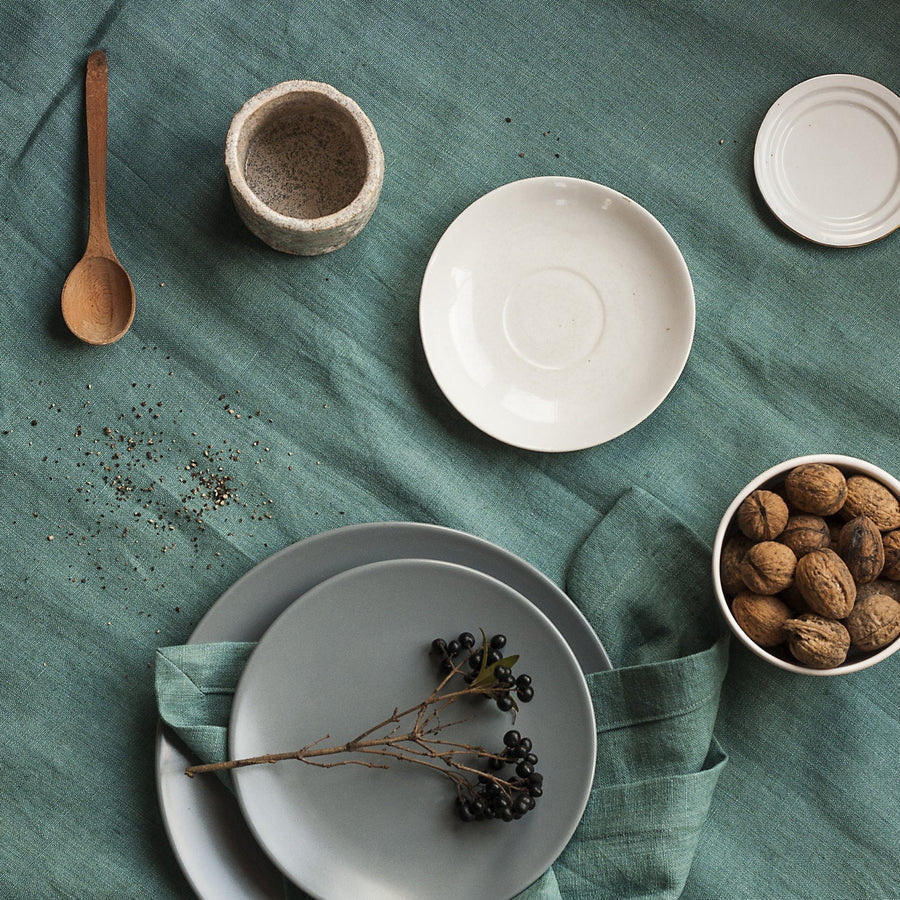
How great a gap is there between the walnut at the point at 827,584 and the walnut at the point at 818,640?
0.01 meters

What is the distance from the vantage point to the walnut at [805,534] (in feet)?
3.06

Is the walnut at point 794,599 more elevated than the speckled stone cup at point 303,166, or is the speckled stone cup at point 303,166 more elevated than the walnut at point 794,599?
the speckled stone cup at point 303,166

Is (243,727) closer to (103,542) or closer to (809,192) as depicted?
(103,542)

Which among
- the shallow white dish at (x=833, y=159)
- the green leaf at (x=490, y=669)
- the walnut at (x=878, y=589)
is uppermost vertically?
the shallow white dish at (x=833, y=159)

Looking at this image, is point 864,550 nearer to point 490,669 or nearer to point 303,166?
point 490,669

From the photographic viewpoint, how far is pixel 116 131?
107 cm

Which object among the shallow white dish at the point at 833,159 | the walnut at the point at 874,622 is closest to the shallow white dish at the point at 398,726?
the walnut at the point at 874,622

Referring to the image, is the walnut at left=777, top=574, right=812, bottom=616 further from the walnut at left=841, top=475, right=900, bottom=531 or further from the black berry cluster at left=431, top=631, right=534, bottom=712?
the black berry cluster at left=431, top=631, right=534, bottom=712

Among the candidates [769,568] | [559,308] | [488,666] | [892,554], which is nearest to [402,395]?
[559,308]

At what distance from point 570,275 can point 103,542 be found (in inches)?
25.9

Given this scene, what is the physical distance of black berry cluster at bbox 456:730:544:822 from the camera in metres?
0.90

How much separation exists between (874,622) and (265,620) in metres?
0.66

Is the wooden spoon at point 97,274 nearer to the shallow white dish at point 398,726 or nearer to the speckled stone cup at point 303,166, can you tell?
the speckled stone cup at point 303,166

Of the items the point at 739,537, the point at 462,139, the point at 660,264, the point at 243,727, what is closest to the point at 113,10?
the point at 462,139
